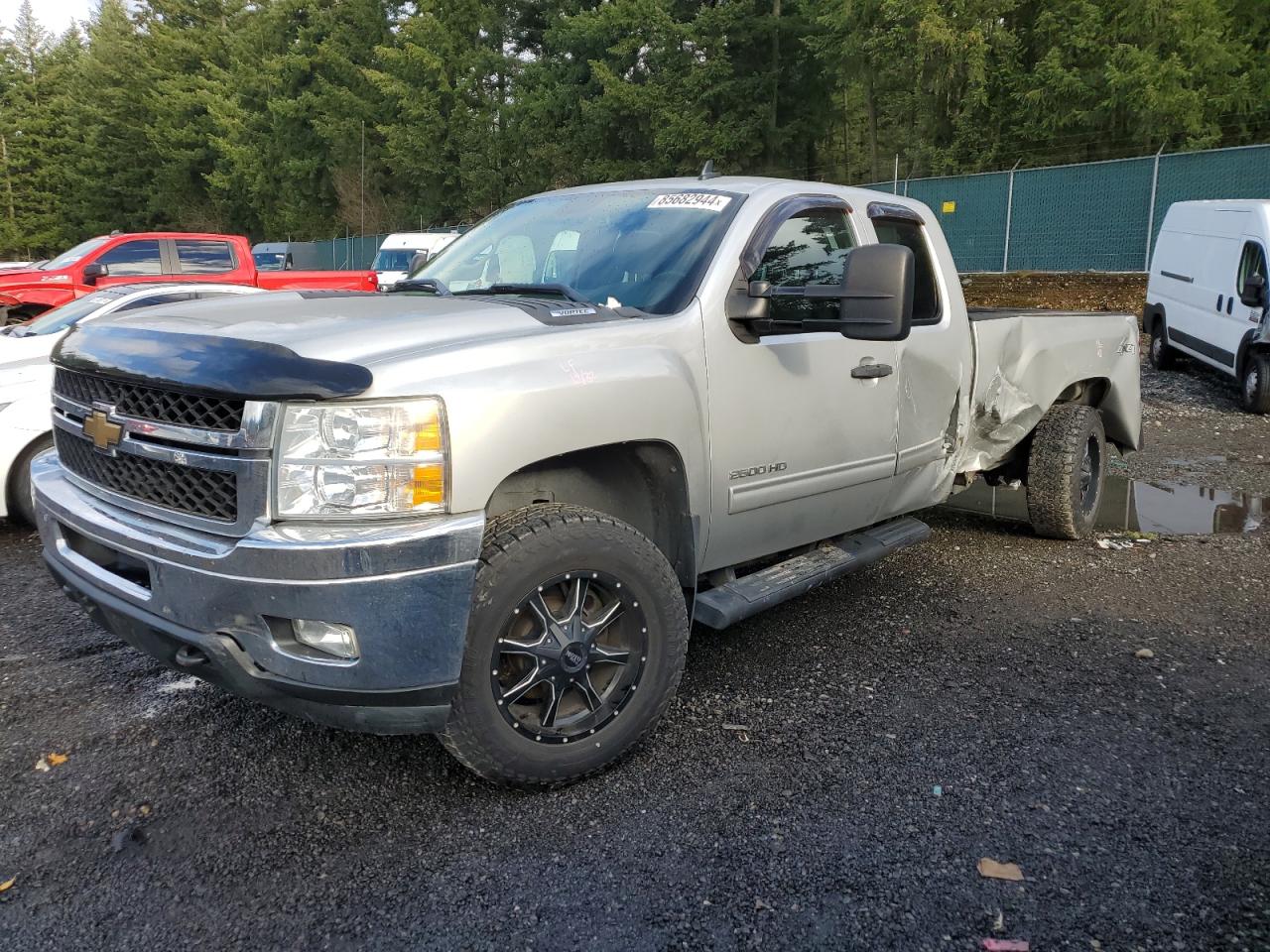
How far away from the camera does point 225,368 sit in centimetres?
256

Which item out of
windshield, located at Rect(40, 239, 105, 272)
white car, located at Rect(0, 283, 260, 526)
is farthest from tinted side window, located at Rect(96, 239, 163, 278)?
white car, located at Rect(0, 283, 260, 526)

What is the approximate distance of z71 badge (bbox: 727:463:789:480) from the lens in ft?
11.4

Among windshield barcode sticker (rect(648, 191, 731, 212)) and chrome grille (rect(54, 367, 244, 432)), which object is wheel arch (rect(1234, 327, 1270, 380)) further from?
chrome grille (rect(54, 367, 244, 432))

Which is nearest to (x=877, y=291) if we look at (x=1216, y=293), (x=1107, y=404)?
(x=1107, y=404)

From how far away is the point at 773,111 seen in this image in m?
34.5

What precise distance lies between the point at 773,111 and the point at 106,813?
3482 centimetres

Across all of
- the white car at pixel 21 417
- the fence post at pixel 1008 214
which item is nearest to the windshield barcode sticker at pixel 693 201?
the white car at pixel 21 417

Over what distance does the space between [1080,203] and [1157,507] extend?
560 inches

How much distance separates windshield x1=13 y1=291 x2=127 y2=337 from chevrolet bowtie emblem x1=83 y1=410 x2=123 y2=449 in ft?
16.6

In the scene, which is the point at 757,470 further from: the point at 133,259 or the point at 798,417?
the point at 133,259

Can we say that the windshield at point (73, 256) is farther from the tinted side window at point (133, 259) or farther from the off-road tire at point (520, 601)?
the off-road tire at point (520, 601)

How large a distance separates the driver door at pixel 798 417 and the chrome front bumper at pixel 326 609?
1.13m

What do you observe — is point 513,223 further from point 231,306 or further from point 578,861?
point 578,861

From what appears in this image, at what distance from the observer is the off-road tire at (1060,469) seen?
559 centimetres
